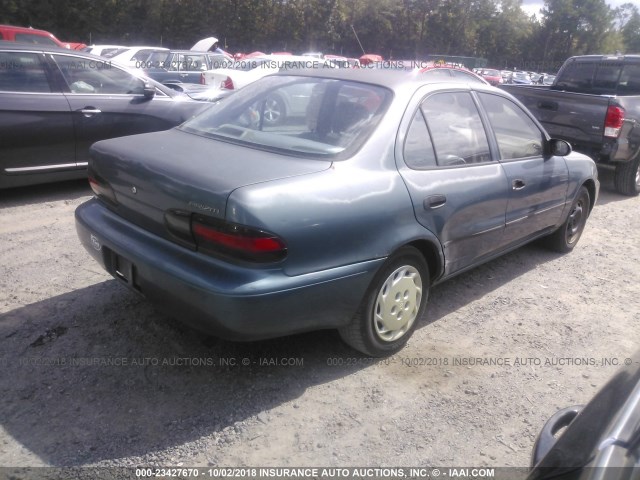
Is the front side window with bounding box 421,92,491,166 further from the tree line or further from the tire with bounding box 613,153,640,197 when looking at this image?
the tree line

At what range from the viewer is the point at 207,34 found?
45.4 m

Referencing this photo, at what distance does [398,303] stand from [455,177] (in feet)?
2.86

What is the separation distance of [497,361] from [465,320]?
0.52 m

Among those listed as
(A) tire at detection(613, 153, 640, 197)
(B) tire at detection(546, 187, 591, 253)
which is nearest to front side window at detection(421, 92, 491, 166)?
(B) tire at detection(546, 187, 591, 253)

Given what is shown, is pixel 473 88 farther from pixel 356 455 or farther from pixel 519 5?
pixel 519 5

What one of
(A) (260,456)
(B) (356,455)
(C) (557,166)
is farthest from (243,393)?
(C) (557,166)

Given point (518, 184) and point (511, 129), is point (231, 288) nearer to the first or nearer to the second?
point (518, 184)

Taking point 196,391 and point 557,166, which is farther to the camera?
point 557,166

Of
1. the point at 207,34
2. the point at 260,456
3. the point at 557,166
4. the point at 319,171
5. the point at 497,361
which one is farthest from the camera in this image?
the point at 207,34

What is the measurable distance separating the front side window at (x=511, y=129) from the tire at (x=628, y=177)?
4.20m

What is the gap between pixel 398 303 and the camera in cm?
325

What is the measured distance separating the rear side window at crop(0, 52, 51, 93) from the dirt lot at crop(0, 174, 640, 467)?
194 cm

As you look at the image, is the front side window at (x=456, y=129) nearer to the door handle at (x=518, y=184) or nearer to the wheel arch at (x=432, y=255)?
the door handle at (x=518, y=184)

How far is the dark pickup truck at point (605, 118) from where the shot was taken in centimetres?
705
